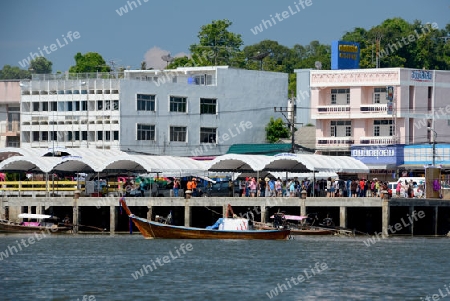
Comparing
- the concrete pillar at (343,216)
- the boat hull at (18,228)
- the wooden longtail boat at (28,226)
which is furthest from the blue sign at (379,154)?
the boat hull at (18,228)

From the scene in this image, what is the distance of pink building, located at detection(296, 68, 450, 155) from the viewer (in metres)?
101

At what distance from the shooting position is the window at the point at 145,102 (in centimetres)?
10294

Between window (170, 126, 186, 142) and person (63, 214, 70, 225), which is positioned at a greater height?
window (170, 126, 186, 142)

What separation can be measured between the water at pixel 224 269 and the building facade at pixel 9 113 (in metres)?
43.7

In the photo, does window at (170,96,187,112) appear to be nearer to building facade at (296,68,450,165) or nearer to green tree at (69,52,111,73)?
building facade at (296,68,450,165)

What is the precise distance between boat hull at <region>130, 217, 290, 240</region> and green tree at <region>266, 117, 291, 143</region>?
46181 mm

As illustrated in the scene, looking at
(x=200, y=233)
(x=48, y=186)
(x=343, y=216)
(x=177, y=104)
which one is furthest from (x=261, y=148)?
(x=200, y=233)

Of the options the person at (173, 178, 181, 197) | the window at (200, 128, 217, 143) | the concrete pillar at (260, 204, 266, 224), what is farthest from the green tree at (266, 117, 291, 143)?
the concrete pillar at (260, 204, 266, 224)

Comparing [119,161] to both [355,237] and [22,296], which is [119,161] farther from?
[22,296]

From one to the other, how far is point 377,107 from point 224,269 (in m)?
52.9

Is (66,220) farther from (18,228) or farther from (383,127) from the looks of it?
(383,127)

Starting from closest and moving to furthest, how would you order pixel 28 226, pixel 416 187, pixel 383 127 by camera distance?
pixel 28 226 < pixel 416 187 < pixel 383 127

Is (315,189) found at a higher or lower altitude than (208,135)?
lower

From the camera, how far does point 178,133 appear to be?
10575cm
